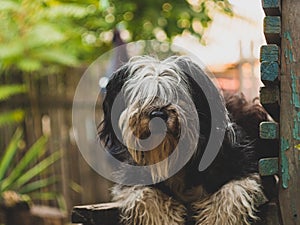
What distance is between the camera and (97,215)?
223cm

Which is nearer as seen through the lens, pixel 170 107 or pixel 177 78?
pixel 170 107

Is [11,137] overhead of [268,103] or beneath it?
beneath

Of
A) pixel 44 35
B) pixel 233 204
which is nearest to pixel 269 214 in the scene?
pixel 233 204

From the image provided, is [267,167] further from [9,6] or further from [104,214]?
[9,6]

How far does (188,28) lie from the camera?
461cm

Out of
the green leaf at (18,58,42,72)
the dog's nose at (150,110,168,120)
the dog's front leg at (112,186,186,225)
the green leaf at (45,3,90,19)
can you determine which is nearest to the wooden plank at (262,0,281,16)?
the dog's nose at (150,110,168,120)

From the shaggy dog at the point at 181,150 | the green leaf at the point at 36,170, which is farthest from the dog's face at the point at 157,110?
the green leaf at the point at 36,170

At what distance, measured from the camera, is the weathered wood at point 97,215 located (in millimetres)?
2230

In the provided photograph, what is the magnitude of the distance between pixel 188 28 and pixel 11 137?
2.31 m

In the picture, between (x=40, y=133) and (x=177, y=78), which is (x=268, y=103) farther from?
(x=40, y=133)

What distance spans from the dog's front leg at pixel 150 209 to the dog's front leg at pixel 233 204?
0.29ft

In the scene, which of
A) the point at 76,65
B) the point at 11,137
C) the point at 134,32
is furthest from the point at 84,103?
the point at 134,32

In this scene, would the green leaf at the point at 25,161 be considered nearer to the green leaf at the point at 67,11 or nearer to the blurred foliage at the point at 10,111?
the blurred foliage at the point at 10,111

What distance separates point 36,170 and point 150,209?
12.0 ft
